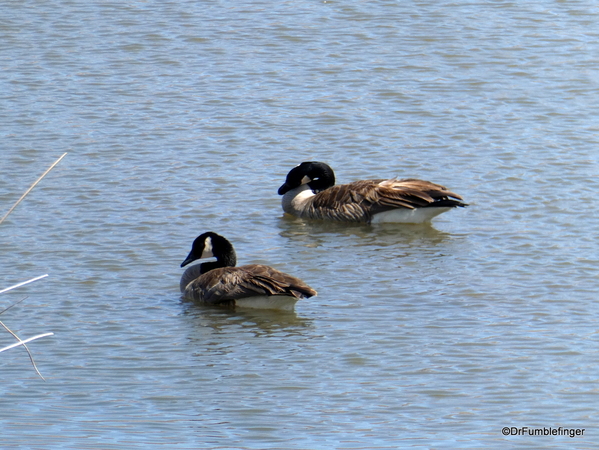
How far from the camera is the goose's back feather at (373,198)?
43.1ft

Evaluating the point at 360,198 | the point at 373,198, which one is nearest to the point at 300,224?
the point at 360,198

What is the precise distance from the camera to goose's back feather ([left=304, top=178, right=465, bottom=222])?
43.1 ft

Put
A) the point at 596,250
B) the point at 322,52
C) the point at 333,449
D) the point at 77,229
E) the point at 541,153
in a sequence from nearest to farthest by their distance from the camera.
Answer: the point at 333,449
the point at 596,250
the point at 77,229
the point at 541,153
the point at 322,52

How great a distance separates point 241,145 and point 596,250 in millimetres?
5537

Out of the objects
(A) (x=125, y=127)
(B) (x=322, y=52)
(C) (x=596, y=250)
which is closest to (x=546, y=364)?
(C) (x=596, y=250)

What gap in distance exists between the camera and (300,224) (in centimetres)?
1388

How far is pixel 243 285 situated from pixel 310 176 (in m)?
3.77

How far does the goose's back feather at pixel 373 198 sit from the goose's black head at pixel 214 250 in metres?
2.68

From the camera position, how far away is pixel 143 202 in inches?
541

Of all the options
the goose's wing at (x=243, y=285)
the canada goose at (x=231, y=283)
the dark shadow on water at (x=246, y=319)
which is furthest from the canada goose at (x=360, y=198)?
the dark shadow on water at (x=246, y=319)

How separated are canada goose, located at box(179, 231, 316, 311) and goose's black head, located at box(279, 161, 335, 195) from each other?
9.21 feet

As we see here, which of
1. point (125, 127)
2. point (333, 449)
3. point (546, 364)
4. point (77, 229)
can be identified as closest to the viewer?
point (333, 449)

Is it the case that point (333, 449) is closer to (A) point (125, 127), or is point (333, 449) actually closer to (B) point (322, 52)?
(A) point (125, 127)

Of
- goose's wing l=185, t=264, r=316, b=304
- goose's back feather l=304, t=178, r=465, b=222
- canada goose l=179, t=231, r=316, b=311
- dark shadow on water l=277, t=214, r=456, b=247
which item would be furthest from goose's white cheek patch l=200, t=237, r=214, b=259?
→ goose's back feather l=304, t=178, r=465, b=222
